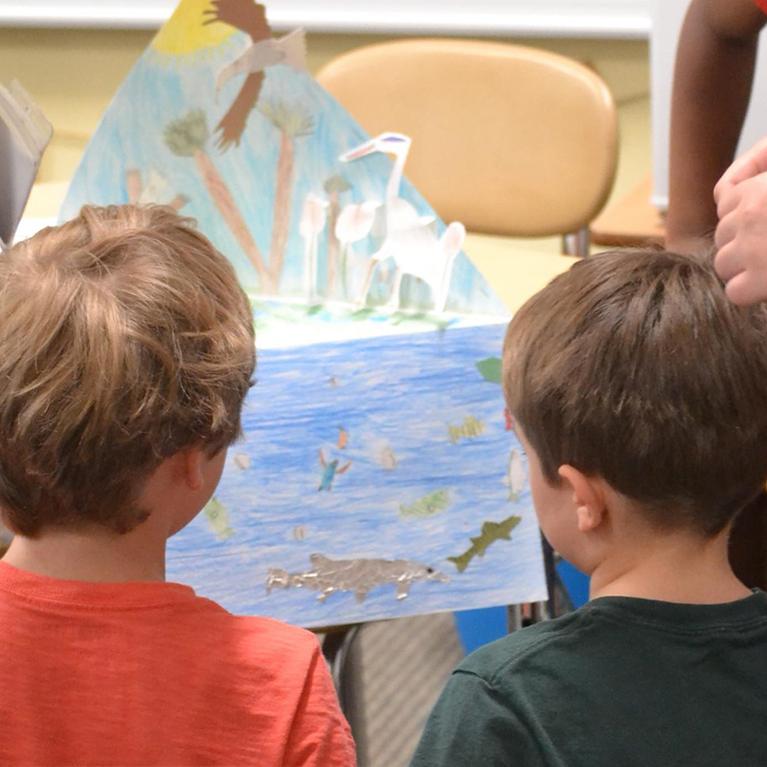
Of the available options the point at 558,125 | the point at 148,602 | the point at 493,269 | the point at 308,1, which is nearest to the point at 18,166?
the point at 148,602

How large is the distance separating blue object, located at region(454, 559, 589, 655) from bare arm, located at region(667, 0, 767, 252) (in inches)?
16.6

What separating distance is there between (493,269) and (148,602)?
30.7 inches

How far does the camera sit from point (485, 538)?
1.09 metres

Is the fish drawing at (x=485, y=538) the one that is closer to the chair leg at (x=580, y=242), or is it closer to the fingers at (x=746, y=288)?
the fingers at (x=746, y=288)

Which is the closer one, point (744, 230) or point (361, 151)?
point (744, 230)

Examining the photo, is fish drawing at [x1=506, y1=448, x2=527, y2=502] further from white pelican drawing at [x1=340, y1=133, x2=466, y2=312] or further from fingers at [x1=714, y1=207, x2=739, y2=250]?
fingers at [x1=714, y1=207, x2=739, y2=250]

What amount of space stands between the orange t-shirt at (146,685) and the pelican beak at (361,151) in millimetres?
500

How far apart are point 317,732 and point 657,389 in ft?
1.01

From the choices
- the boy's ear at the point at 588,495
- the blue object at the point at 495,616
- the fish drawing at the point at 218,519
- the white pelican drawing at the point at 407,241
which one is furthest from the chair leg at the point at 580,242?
the boy's ear at the point at 588,495

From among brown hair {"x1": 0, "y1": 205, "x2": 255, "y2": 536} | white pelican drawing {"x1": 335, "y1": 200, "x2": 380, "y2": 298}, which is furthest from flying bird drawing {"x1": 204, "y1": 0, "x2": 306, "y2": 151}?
brown hair {"x1": 0, "y1": 205, "x2": 255, "y2": 536}

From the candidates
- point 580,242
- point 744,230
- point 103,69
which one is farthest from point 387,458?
point 103,69

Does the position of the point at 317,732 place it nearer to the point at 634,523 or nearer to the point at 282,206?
the point at 634,523

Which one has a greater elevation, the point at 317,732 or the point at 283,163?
the point at 283,163

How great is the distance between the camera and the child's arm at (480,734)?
0.75 metres
